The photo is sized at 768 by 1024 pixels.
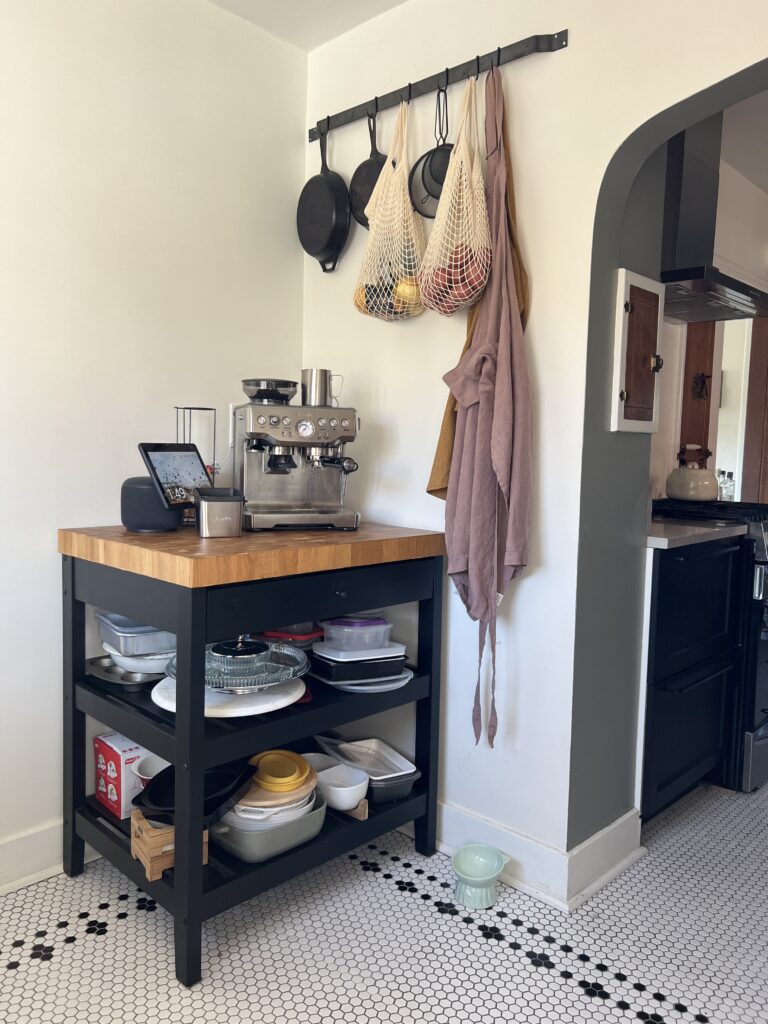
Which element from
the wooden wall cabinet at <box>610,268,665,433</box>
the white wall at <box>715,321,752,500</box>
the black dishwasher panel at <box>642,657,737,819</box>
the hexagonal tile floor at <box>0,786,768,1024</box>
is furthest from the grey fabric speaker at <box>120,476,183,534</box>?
the white wall at <box>715,321,752,500</box>

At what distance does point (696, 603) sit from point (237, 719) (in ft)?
4.74

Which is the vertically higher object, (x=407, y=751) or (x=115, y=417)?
(x=115, y=417)

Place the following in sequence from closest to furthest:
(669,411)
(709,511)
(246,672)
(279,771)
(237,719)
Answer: (237,719), (246,672), (279,771), (709,511), (669,411)

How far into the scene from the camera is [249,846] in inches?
63.9

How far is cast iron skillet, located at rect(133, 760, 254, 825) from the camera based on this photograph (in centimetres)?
158

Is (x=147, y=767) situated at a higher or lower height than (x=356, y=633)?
lower

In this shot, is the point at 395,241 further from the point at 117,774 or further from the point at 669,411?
the point at 669,411

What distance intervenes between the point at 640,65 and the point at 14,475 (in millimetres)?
1700

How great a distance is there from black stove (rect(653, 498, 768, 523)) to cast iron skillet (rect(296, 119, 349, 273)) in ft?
4.85

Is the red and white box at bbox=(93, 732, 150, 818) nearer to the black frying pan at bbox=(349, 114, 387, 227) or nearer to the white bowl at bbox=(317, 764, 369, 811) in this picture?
the white bowl at bbox=(317, 764, 369, 811)

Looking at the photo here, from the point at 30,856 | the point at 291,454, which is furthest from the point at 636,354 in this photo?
the point at 30,856

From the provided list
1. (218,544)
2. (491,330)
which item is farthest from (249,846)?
(491,330)

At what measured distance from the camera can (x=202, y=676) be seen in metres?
1.46

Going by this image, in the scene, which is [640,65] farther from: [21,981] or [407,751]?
[21,981]
